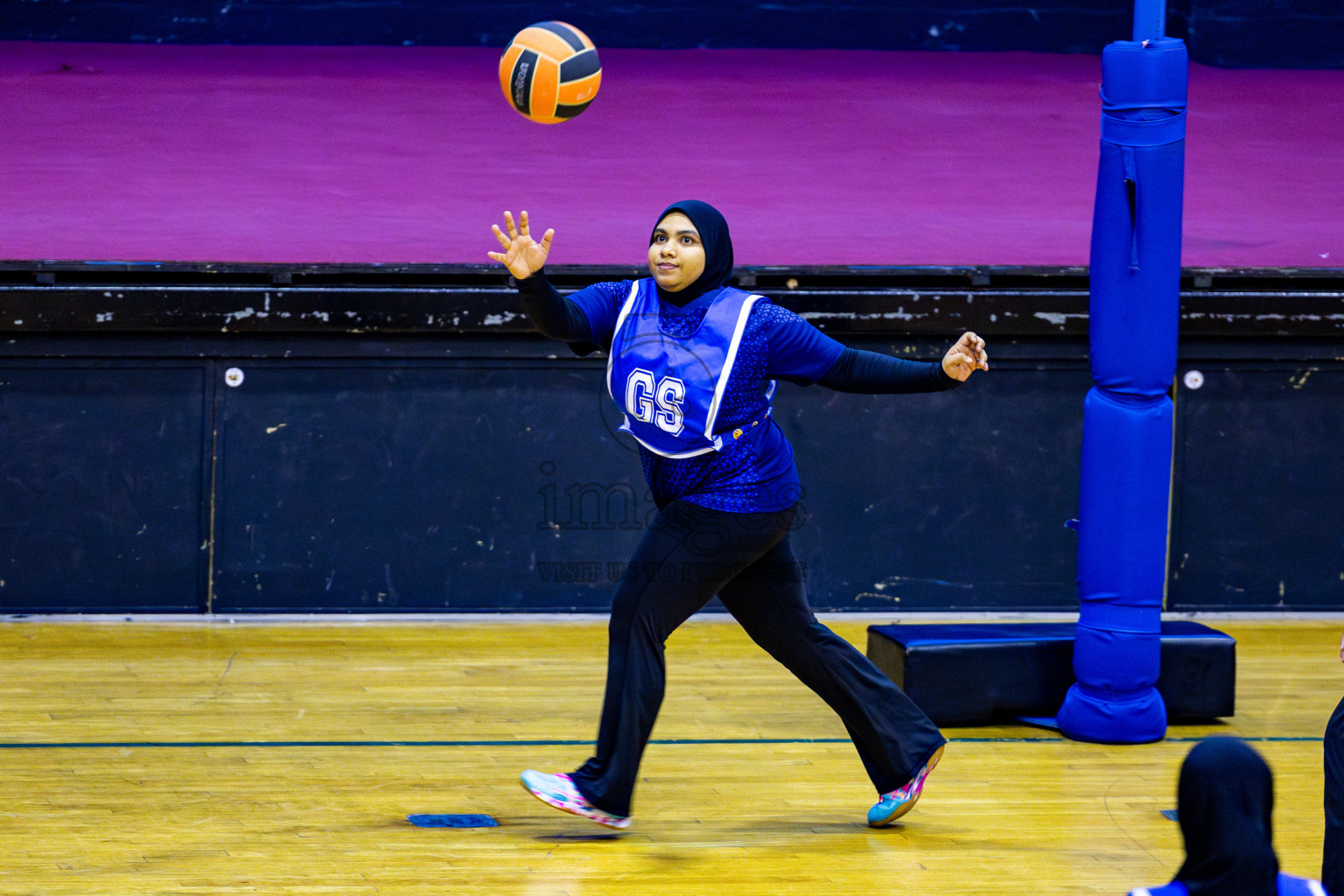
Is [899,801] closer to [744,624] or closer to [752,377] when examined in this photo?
[744,624]

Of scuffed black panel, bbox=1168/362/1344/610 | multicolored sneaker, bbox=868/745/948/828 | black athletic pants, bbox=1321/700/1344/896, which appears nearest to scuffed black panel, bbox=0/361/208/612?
multicolored sneaker, bbox=868/745/948/828

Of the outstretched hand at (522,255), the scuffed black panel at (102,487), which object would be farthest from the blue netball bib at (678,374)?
the scuffed black panel at (102,487)

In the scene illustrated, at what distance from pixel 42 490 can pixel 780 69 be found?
4918mm

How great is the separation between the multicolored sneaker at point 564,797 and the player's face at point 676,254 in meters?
1.15

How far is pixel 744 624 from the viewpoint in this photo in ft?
12.0

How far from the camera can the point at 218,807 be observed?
3625 mm

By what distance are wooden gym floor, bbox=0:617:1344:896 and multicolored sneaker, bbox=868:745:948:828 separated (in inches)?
1.7

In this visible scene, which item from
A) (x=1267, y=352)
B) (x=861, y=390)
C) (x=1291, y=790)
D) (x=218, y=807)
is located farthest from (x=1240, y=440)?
(x=218, y=807)

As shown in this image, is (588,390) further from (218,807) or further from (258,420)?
(218,807)

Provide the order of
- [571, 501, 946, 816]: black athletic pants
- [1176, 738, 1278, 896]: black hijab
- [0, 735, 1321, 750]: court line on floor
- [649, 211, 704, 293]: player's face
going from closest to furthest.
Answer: [1176, 738, 1278, 896]: black hijab
[571, 501, 946, 816]: black athletic pants
[649, 211, 704, 293]: player's face
[0, 735, 1321, 750]: court line on floor

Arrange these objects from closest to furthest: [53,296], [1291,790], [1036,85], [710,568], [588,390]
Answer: [710,568] → [1291,790] → [53,296] → [588,390] → [1036,85]

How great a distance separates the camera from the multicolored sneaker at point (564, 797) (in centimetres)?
338

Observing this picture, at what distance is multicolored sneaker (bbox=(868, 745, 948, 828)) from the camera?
356cm

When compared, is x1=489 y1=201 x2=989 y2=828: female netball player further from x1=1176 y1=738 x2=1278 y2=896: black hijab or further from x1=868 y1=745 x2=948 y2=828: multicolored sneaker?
x1=1176 y1=738 x2=1278 y2=896: black hijab
